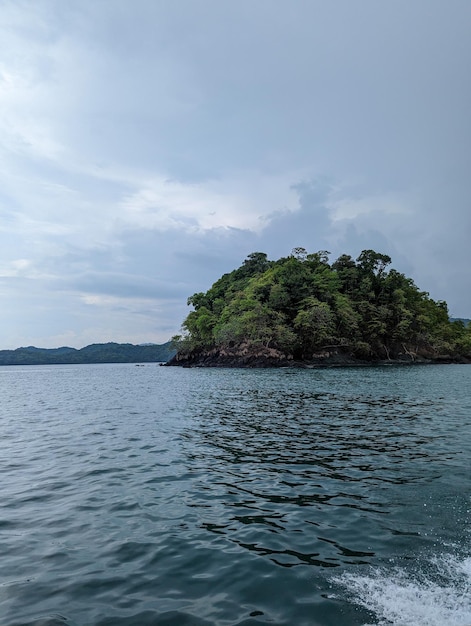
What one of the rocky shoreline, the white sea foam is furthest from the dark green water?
the rocky shoreline

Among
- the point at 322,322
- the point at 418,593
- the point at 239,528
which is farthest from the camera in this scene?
the point at 322,322

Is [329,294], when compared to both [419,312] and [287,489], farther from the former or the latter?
[287,489]

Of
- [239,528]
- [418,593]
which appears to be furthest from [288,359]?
[418,593]

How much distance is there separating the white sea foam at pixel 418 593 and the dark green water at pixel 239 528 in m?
0.03

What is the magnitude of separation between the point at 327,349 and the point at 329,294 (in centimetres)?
1567

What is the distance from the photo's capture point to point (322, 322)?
101 meters

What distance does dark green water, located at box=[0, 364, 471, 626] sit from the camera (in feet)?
19.5

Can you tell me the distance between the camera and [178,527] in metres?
9.01

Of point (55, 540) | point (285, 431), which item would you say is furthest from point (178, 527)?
point (285, 431)

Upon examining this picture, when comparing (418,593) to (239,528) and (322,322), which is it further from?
(322,322)

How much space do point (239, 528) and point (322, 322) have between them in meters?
94.4

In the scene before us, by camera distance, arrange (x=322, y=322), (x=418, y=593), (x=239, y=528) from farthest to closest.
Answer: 1. (x=322, y=322)
2. (x=239, y=528)
3. (x=418, y=593)

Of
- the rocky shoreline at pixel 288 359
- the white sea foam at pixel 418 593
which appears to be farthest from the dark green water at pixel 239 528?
the rocky shoreline at pixel 288 359

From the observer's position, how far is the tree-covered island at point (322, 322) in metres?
103
